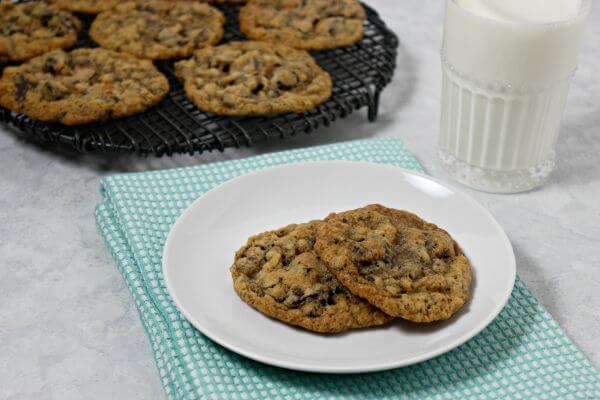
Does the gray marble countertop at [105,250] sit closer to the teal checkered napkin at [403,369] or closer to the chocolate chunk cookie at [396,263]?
the teal checkered napkin at [403,369]

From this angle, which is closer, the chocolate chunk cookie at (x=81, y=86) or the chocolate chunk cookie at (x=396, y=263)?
the chocolate chunk cookie at (x=396, y=263)

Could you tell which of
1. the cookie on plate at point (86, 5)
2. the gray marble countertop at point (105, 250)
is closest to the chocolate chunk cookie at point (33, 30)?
the cookie on plate at point (86, 5)

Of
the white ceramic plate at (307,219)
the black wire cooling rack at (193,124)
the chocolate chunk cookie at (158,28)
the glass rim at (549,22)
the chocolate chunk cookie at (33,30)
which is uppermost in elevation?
the glass rim at (549,22)

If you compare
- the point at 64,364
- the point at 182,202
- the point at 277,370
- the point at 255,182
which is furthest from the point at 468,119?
the point at 64,364

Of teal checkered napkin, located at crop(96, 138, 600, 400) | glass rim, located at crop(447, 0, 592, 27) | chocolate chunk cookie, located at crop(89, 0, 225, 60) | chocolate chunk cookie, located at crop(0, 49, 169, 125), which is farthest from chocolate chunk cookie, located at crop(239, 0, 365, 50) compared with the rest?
teal checkered napkin, located at crop(96, 138, 600, 400)

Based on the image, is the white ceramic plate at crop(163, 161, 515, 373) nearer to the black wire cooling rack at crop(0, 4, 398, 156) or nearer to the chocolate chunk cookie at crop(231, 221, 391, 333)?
the chocolate chunk cookie at crop(231, 221, 391, 333)

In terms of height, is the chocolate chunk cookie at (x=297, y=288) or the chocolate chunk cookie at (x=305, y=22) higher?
the chocolate chunk cookie at (x=297, y=288)
